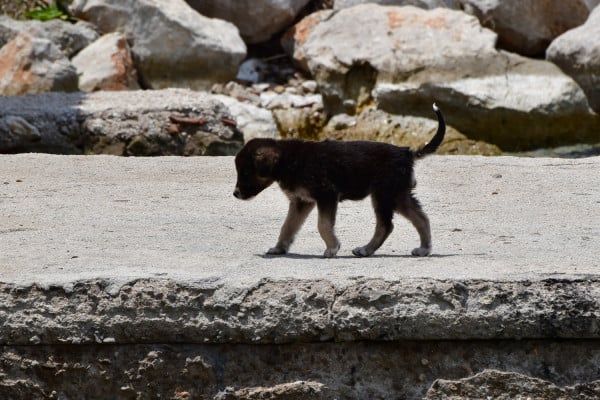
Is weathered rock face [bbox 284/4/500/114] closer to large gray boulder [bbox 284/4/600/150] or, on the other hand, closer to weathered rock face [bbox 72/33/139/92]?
large gray boulder [bbox 284/4/600/150]

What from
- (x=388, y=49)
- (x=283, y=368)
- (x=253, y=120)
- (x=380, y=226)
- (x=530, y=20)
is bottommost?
(x=253, y=120)

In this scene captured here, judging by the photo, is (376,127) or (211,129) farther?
(376,127)

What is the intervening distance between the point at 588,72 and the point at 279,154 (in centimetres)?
767

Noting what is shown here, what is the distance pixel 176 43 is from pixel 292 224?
8608 millimetres

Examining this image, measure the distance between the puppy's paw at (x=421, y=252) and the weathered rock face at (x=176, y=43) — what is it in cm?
864

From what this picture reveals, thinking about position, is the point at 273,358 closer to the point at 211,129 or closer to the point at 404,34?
the point at 211,129

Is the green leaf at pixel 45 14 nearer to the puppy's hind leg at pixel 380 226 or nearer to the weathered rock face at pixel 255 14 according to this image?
the weathered rock face at pixel 255 14

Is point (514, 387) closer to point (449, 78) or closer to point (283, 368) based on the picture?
point (283, 368)

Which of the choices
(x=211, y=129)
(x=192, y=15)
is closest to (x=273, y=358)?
(x=211, y=129)

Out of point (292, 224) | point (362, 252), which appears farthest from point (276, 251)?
point (362, 252)

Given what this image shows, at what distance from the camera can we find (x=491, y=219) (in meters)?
7.29

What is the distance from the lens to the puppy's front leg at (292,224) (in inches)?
243

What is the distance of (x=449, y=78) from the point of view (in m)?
13.2

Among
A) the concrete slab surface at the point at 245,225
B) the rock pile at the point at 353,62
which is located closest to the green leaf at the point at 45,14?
the rock pile at the point at 353,62
